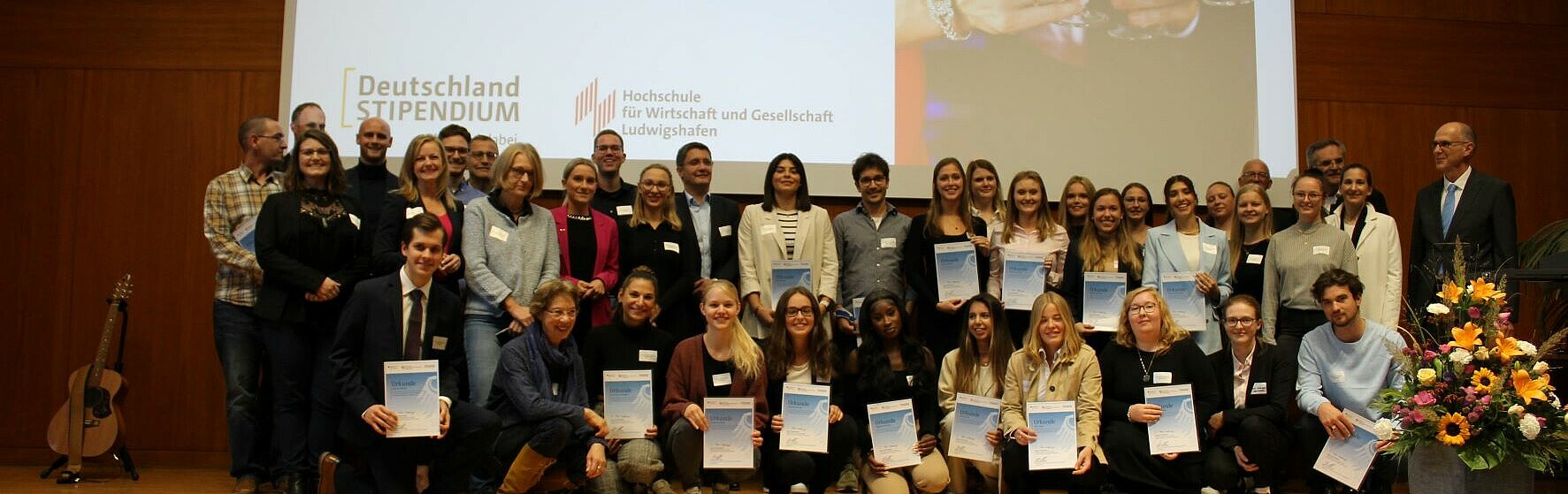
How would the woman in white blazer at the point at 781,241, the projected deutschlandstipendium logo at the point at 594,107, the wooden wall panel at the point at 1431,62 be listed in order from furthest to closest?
1. the wooden wall panel at the point at 1431,62
2. the projected deutschlandstipendium logo at the point at 594,107
3. the woman in white blazer at the point at 781,241

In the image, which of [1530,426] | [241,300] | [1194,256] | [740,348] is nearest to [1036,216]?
[1194,256]

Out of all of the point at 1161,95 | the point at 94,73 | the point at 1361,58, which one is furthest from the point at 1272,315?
the point at 94,73

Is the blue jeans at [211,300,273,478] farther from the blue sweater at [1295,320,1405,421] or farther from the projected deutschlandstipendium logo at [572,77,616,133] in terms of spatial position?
the blue sweater at [1295,320,1405,421]

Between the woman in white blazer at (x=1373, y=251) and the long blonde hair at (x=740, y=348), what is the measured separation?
261 cm

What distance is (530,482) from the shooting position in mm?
4074

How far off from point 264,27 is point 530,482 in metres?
3.22

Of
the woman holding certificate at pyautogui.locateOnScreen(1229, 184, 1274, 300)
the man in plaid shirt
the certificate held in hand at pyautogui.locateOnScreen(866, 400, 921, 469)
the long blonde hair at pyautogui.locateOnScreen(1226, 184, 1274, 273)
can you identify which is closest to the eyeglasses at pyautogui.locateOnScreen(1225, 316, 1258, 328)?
the woman holding certificate at pyautogui.locateOnScreen(1229, 184, 1274, 300)

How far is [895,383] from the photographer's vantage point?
4402 mm

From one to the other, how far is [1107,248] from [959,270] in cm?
69

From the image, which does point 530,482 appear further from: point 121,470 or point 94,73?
point 94,73

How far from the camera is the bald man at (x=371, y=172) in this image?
4.66 m

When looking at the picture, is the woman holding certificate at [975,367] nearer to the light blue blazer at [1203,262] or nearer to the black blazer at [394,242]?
the light blue blazer at [1203,262]

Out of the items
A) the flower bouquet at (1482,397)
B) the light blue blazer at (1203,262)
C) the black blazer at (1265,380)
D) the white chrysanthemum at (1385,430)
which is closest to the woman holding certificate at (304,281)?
the light blue blazer at (1203,262)

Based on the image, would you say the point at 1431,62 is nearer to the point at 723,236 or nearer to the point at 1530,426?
the point at 1530,426
